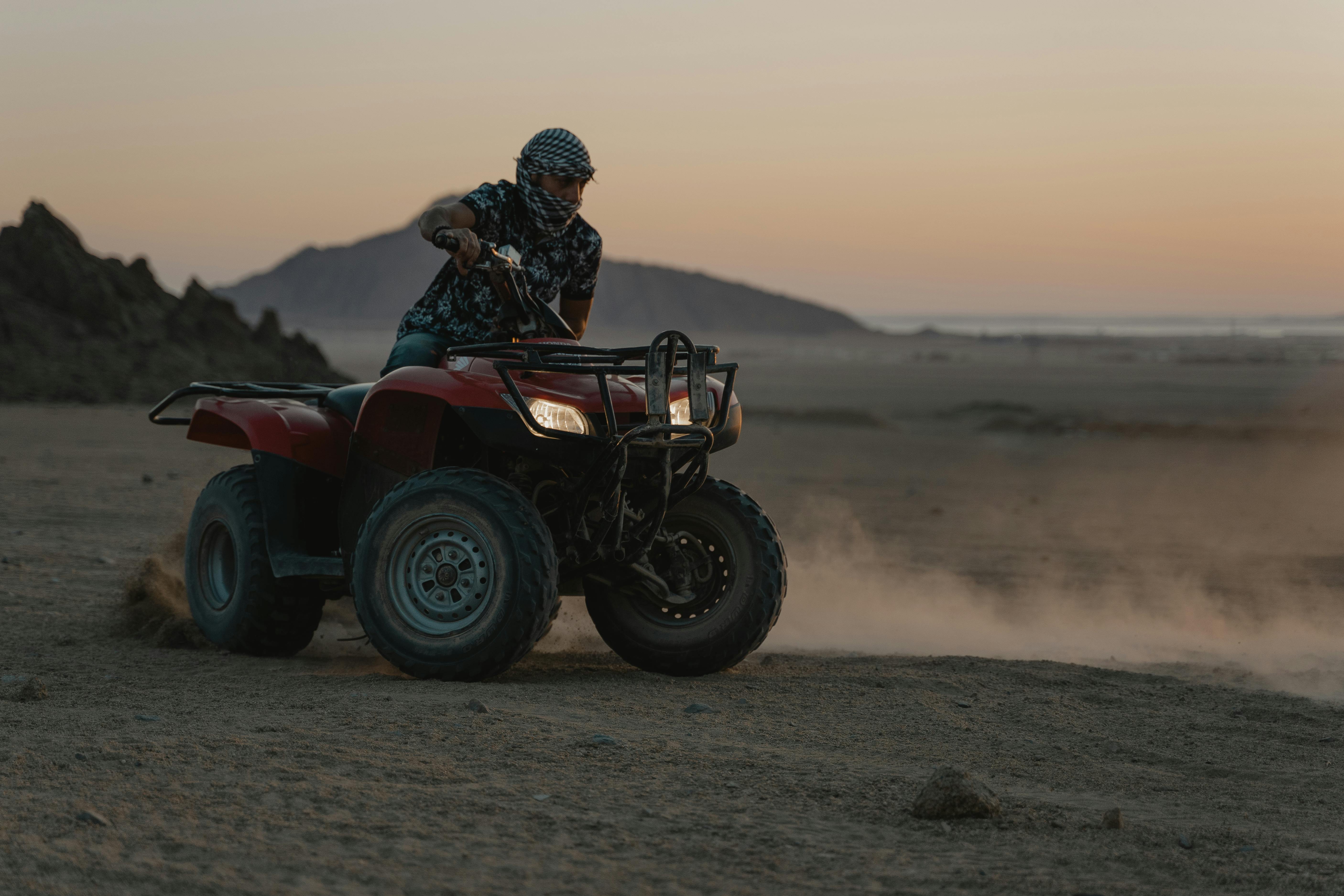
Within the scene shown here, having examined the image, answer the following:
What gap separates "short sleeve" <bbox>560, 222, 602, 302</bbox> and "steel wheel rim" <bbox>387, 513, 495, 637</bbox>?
5.02 ft

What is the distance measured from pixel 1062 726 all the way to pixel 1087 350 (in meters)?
102

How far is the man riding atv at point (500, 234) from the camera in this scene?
632 centimetres

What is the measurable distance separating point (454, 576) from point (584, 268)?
1.78 metres

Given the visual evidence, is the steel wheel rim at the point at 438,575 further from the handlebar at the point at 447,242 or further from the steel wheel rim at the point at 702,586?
the handlebar at the point at 447,242

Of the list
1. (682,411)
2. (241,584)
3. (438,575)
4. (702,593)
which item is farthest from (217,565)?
(682,411)

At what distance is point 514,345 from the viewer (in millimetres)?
5719

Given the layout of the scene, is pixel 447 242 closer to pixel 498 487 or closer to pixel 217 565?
pixel 498 487

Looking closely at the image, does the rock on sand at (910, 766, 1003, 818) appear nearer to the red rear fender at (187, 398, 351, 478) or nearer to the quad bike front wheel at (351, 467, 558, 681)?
the quad bike front wheel at (351, 467, 558, 681)

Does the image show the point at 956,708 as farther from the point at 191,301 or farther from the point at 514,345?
the point at 191,301

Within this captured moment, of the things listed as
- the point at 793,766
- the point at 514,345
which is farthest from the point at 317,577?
the point at 793,766

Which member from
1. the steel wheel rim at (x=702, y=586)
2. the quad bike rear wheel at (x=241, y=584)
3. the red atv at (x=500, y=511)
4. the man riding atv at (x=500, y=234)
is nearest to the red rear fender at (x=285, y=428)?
the red atv at (x=500, y=511)

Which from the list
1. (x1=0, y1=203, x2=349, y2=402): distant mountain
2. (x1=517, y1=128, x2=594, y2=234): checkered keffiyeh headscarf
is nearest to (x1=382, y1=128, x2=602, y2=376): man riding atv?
(x1=517, y1=128, x2=594, y2=234): checkered keffiyeh headscarf

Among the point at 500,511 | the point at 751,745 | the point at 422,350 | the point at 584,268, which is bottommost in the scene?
the point at 751,745

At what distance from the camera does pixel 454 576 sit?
5.81 metres
